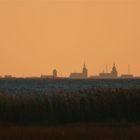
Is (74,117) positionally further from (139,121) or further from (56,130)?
(56,130)

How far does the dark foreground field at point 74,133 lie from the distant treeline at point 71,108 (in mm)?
4829

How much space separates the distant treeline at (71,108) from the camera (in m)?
54.5

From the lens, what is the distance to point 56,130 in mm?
46125

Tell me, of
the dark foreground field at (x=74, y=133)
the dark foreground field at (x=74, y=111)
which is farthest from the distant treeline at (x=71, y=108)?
→ the dark foreground field at (x=74, y=133)

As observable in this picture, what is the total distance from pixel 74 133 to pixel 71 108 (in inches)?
476

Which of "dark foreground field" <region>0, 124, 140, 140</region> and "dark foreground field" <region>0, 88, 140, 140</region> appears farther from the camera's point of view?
"dark foreground field" <region>0, 88, 140, 140</region>

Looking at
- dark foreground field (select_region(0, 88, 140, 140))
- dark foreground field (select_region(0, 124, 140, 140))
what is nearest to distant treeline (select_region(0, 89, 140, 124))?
dark foreground field (select_region(0, 88, 140, 140))

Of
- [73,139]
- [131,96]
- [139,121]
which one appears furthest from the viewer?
[131,96]

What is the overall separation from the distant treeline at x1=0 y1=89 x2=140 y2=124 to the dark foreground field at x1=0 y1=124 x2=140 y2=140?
483 centimetres

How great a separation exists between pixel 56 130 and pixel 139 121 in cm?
888

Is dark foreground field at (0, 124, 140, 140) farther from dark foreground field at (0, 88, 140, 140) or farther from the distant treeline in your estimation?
the distant treeline

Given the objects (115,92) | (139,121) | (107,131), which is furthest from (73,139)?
(115,92)

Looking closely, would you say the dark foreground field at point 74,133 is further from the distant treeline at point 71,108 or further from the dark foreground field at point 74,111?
the distant treeline at point 71,108

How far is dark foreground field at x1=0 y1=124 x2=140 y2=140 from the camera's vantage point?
40.9 metres
